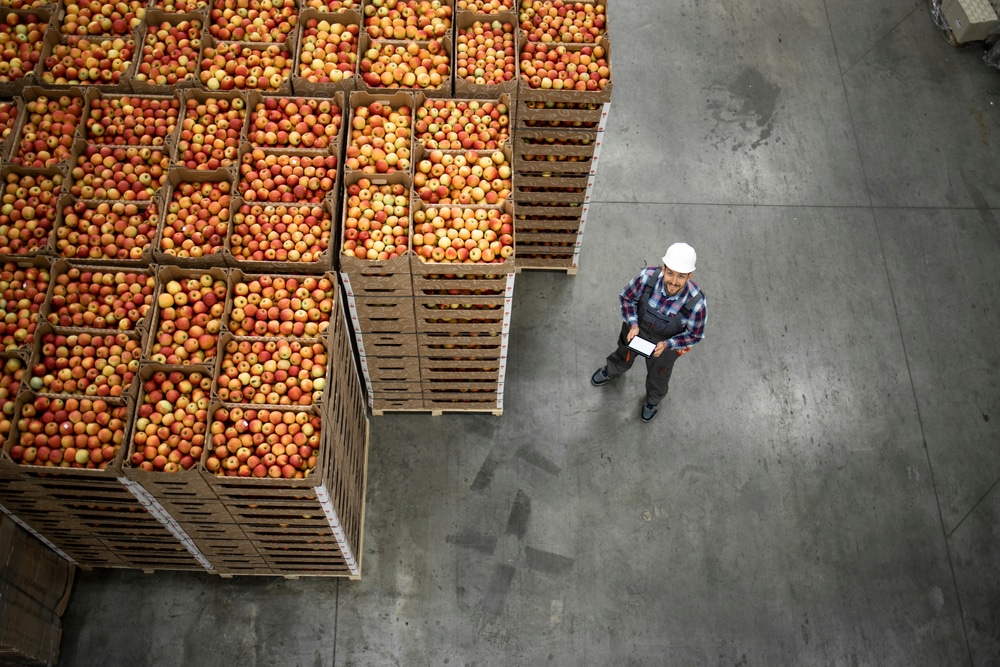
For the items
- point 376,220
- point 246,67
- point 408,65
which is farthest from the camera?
point 408,65

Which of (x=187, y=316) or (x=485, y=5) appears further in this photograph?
(x=485, y=5)

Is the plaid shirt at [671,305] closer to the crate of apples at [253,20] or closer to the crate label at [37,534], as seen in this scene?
the crate of apples at [253,20]

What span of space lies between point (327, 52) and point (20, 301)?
2.66 m

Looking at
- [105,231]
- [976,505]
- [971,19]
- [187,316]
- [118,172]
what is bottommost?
[976,505]

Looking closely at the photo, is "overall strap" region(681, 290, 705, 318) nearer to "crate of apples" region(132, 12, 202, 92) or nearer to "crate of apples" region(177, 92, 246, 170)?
"crate of apples" region(177, 92, 246, 170)

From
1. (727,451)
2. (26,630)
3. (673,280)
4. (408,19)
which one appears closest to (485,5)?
(408,19)

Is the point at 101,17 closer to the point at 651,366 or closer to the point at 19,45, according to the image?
the point at 19,45

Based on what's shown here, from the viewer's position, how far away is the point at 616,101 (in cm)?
829

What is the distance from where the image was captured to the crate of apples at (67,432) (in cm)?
418

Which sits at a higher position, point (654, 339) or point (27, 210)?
point (27, 210)

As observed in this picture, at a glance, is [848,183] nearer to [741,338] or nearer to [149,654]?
[741,338]

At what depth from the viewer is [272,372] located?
4.50 meters

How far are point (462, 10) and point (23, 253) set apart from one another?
3497 millimetres

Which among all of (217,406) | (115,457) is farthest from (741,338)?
(115,457)
